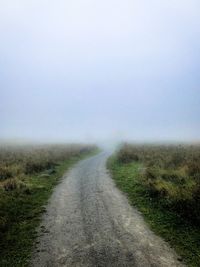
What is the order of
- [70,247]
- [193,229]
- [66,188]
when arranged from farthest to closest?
[66,188]
[193,229]
[70,247]

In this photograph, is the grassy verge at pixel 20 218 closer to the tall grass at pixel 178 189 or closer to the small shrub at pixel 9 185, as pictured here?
the small shrub at pixel 9 185

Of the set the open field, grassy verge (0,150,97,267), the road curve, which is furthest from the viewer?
the open field

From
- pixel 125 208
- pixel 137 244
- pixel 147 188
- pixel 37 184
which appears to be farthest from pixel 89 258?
pixel 37 184

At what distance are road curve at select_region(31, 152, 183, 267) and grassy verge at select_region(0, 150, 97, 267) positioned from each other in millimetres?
426

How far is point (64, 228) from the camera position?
38.1 feet

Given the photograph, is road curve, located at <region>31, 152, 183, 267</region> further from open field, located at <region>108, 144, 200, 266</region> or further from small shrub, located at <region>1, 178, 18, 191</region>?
small shrub, located at <region>1, 178, 18, 191</region>

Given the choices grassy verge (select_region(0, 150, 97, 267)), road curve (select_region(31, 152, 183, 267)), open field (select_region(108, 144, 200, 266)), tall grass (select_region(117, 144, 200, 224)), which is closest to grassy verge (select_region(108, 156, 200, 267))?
open field (select_region(108, 144, 200, 266))

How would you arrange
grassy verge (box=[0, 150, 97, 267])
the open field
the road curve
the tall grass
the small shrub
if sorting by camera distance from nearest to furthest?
1. the road curve
2. grassy verge (box=[0, 150, 97, 267])
3. the open field
4. the tall grass
5. the small shrub

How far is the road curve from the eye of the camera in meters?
8.79

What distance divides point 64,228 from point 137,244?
3.21 m

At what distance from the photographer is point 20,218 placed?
512 inches

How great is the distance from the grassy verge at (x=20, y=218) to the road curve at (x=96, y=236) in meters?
0.43

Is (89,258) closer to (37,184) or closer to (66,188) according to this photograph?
(66,188)

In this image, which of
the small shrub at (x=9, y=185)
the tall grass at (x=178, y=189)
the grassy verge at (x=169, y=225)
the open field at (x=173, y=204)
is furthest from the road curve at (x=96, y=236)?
the small shrub at (x=9, y=185)
